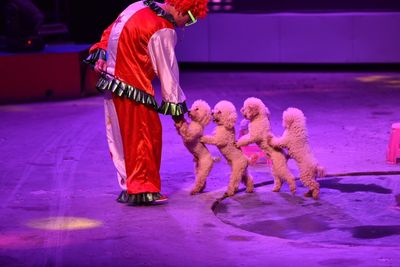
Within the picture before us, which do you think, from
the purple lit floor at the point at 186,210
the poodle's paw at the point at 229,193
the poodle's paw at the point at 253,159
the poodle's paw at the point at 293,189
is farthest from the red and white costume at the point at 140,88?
the poodle's paw at the point at 253,159

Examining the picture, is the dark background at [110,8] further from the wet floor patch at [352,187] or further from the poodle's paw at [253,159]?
the wet floor patch at [352,187]

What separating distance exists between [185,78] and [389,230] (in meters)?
8.66

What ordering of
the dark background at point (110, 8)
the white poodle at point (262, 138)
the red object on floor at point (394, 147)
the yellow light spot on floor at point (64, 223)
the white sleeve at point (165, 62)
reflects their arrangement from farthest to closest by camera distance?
the dark background at point (110, 8) < the red object on floor at point (394, 147) < the white poodle at point (262, 138) < the white sleeve at point (165, 62) < the yellow light spot on floor at point (64, 223)

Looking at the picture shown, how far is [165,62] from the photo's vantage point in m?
6.03

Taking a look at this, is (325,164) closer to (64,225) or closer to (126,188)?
(126,188)

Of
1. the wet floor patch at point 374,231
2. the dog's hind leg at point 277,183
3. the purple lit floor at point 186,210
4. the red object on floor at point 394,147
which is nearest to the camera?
the purple lit floor at point 186,210

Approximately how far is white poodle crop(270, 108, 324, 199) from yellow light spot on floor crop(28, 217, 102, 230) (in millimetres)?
1609

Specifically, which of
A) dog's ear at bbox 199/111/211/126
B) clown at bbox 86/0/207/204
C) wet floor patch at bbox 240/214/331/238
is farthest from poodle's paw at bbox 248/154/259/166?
wet floor patch at bbox 240/214/331/238

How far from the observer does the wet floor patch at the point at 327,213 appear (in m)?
5.58

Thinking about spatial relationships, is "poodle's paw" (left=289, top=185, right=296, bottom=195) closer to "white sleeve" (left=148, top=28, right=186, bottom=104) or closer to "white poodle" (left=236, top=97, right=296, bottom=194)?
"white poodle" (left=236, top=97, right=296, bottom=194)

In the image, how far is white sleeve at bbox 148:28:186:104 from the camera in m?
6.02

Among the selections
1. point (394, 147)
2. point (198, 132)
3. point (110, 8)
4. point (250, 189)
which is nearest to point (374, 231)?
point (250, 189)

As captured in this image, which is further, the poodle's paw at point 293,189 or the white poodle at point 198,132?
the poodle's paw at point 293,189

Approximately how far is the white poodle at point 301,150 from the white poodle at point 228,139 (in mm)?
387
